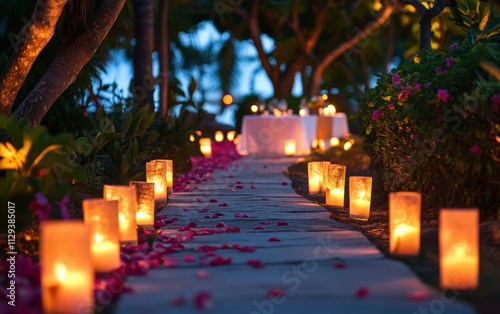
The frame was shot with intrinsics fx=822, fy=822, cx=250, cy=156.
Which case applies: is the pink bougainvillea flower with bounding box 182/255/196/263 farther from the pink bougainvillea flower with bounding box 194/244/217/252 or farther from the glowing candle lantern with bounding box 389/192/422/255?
the glowing candle lantern with bounding box 389/192/422/255

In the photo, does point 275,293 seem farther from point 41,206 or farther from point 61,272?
point 41,206

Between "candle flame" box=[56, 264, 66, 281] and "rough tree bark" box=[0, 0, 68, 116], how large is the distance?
3.27m

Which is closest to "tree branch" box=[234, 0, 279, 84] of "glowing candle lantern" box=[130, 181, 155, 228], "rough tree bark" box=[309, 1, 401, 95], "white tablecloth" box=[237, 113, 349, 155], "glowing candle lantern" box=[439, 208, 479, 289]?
"rough tree bark" box=[309, 1, 401, 95]

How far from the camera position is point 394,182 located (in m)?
6.86

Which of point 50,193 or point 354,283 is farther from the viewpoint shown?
point 50,193

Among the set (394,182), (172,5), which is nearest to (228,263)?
(394,182)

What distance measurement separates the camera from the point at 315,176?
27.7ft

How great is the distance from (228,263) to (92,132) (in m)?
4.48

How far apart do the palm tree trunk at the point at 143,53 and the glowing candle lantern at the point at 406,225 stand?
23.0 ft

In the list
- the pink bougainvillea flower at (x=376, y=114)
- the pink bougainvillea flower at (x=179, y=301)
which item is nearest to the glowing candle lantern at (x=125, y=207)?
the pink bougainvillea flower at (x=179, y=301)

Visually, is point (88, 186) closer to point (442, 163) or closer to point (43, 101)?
point (43, 101)

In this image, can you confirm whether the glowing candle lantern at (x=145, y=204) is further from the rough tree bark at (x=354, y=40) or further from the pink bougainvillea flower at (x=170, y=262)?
the rough tree bark at (x=354, y=40)

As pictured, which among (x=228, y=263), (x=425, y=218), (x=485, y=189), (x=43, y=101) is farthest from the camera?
(x=43, y=101)

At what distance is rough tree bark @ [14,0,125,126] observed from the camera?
6957 millimetres
